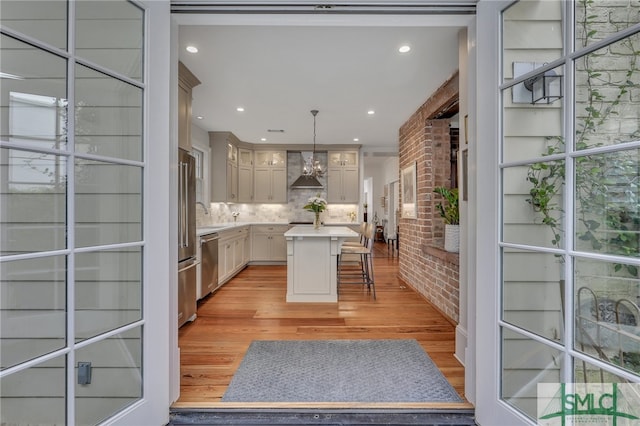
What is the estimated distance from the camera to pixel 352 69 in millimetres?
2975

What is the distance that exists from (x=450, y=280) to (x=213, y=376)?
2354 millimetres

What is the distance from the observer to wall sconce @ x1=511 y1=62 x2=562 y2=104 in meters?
1.25

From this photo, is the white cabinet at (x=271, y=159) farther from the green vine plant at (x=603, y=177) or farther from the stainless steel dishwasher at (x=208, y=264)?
the green vine plant at (x=603, y=177)

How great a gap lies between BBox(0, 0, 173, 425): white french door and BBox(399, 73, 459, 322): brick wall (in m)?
2.63

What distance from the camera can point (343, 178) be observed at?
6.91m

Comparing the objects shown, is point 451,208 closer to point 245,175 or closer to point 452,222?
point 452,222

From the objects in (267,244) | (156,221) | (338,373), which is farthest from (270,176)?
(156,221)

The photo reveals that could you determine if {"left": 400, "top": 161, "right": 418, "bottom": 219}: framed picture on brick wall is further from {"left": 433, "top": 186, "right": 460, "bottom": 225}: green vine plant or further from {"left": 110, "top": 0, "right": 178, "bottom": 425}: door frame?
{"left": 110, "top": 0, "right": 178, "bottom": 425}: door frame

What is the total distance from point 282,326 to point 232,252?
2.42 m

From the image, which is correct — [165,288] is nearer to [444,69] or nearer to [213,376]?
[213,376]

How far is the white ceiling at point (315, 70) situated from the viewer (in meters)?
2.40

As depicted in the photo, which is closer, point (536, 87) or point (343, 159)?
point (536, 87)

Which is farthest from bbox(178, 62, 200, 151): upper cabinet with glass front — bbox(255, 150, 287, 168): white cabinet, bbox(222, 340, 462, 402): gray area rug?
bbox(255, 150, 287, 168): white cabinet

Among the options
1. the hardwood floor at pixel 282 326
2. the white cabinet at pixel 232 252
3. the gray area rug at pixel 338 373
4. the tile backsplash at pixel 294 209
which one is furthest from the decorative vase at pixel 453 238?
the tile backsplash at pixel 294 209
